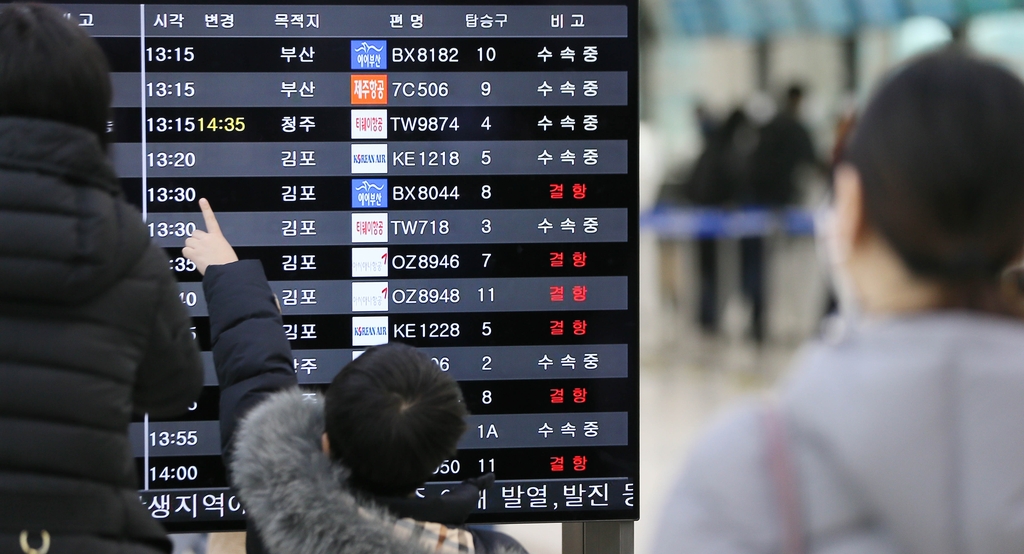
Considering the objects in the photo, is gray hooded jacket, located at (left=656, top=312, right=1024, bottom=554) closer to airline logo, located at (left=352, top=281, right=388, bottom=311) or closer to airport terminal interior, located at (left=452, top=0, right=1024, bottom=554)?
airline logo, located at (left=352, top=281, right=388, bottom=311)

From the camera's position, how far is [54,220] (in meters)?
1.69

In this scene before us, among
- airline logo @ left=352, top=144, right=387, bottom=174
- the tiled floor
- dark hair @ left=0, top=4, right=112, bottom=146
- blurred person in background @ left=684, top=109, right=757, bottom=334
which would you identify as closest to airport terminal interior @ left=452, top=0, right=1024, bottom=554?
the tiled floor

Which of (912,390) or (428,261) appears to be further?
(428,261)

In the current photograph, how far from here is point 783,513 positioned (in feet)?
3.73

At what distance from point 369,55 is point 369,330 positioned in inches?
21.9

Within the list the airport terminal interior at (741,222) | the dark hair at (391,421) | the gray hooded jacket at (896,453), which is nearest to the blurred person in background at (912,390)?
the gray hooded jacket at (896,453)

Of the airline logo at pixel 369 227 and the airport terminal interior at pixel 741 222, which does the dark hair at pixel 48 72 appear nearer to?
the airline logo at pixel 369 227

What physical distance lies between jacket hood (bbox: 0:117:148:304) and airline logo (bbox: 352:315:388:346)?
2.53ft

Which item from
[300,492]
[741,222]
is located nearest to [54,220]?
[300,492]

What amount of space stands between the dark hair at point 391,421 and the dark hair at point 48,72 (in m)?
0.54

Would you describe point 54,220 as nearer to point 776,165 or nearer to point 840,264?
point 840,264

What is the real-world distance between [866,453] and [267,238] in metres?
1.57

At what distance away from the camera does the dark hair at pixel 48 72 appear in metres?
1.72

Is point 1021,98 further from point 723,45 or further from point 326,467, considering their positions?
point 723,45
